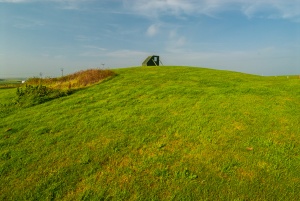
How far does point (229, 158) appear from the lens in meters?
8.13

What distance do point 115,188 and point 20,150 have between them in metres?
4.63

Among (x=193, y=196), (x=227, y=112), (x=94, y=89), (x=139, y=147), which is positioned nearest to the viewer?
(x=193, y=196)

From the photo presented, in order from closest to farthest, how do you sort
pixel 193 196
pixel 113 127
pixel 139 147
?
1. pixel 193 196
2. pixel 139 147
3. pixel 113 127

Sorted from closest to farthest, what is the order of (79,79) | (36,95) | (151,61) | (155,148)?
(155,148)
(36,95)
(79,79)
(151,61)

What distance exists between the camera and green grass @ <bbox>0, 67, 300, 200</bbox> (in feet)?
22.9

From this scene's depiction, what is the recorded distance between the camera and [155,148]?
8.88m

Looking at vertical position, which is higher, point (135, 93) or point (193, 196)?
point (135, 93)

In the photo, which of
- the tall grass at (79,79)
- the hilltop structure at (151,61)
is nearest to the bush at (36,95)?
the tall grass at (79,79)

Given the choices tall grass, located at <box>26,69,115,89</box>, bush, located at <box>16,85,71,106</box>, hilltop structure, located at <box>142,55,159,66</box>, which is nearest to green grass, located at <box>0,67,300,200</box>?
bush, located at <box>16,85,71,106</box>

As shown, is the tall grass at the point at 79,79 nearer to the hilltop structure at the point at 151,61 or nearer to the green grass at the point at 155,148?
the green grass at the point at 155,148

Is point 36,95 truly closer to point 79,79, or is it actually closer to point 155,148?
point 79,79

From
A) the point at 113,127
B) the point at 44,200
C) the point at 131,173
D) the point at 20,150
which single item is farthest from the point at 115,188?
the point at 20,150

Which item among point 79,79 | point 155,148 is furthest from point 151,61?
point 155,148

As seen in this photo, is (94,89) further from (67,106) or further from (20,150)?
(20,150)
